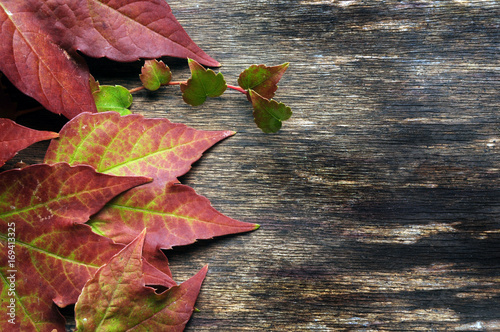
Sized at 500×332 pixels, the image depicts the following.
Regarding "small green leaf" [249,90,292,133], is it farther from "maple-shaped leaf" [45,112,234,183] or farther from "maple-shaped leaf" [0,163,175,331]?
"maple-shaped leaf" [0,163,175,331]

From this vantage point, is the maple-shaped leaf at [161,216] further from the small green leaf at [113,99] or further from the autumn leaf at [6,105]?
the autumn leaf at [6,105]

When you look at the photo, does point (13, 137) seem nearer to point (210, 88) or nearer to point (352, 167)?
point (210, 88)

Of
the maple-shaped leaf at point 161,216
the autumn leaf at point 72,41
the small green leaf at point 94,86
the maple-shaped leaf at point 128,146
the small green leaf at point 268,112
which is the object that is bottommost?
the maple-shaped leaf at point 161,216

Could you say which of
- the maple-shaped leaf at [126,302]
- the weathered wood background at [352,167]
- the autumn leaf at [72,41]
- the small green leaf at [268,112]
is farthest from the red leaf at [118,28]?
the maple-shaped leaf at [126,302]

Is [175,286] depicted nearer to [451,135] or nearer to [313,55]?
[313,55]

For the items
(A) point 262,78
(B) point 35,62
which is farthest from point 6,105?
(A) point 262,78

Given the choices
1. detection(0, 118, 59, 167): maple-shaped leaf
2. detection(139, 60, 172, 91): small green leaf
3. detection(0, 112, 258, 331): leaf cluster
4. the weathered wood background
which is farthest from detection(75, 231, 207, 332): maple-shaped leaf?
detection(139, 60, 172, 91): small green leaf
